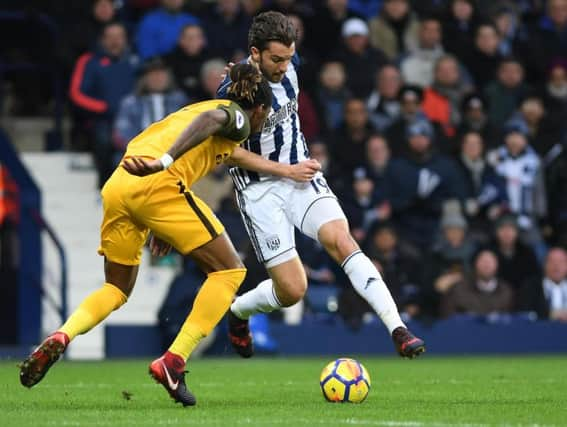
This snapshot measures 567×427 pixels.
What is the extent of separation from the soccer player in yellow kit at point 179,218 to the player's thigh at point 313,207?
1.24 metres

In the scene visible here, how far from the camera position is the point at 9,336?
14570 millimetres

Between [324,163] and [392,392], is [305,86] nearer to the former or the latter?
[324,163]

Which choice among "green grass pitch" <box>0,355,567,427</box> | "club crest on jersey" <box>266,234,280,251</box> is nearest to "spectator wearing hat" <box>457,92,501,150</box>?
"green grass pitch" <box>0,355,567,427</box>

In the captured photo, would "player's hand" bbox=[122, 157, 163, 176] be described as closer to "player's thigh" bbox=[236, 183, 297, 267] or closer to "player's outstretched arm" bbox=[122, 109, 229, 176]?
"player's outstretched arm" bbox=[122, 109, 229, 176]

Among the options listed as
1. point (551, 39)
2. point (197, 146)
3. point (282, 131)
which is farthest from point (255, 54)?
point (551, 39)

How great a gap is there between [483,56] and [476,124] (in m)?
1.25

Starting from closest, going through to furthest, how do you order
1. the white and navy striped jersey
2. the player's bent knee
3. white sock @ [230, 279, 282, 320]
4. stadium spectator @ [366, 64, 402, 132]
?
the player's bent knee
the white and navy striped jersey
white sock @ [230, 279, 282, 320]
stadium spectator @ [366, 64, 402, 132]

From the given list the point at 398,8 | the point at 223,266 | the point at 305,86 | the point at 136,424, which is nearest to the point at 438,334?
the point at 305,86

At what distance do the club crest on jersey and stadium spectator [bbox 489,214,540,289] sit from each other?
6510 millimetres

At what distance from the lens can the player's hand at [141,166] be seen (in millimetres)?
7805

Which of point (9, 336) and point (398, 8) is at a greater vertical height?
point (398, 8)

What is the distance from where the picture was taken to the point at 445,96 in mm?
17500

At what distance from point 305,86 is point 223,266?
873 cm

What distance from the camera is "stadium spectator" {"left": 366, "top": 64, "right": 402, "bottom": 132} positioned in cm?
1683
